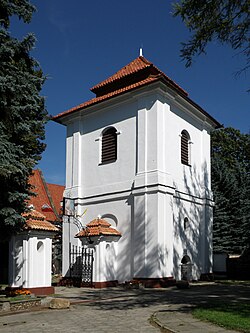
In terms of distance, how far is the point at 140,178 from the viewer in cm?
1877

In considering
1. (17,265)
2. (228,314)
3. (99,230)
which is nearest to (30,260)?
(17,265)

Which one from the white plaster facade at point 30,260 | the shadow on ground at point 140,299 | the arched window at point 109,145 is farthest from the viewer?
the arched window at point 109,145

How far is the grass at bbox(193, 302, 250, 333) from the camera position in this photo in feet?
26.4

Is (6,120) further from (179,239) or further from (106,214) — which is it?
(179,239)

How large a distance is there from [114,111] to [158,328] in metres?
13.9

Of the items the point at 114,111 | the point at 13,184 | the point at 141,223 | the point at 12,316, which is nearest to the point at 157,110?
the point at 114,111

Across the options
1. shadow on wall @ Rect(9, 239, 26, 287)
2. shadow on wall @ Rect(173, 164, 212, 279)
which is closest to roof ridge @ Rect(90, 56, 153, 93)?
shadow on wall @ Rect(173, 164, 212, 279)

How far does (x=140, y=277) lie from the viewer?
18.0 metres

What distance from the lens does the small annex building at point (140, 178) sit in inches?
719

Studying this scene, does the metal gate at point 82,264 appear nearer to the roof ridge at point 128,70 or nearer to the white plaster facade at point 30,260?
the white plaster facade at point 30,260

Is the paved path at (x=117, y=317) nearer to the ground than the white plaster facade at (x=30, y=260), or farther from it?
nearer to the ground

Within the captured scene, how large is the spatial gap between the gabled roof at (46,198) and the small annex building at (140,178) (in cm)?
916

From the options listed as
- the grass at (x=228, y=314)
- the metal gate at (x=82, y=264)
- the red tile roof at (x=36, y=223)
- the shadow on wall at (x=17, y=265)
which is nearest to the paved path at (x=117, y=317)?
the grass at (x=228, y=314)

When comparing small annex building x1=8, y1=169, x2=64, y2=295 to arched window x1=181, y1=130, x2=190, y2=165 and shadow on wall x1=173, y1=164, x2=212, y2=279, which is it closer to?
shadow on wall x1=173, y1=164, x2=212, y2=279
